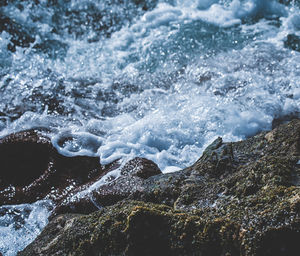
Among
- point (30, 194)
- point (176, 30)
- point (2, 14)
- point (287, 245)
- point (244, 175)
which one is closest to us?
point (287, 245)

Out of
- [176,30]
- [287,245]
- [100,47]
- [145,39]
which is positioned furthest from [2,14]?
[287,245]

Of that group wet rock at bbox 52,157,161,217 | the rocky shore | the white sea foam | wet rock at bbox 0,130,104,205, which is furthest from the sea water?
the rocky shore

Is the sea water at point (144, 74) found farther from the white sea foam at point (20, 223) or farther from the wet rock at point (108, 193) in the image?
the wet rock at point (108, 193)

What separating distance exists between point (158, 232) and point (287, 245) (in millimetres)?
796

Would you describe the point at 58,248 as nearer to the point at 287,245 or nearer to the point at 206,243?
the point at 206,243

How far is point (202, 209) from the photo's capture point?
2.31 m

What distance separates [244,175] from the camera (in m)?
2.50

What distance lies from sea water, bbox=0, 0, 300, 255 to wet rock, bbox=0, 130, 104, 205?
7.3 inches

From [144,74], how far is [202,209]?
4693 millimetres

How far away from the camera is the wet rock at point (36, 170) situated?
4164 millimetres

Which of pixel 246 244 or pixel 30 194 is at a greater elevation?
pixel 246 244

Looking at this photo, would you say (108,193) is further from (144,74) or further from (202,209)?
(144,74)

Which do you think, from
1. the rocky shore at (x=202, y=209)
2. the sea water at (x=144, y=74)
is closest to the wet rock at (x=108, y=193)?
the rocky shore at (x=202, y=209)

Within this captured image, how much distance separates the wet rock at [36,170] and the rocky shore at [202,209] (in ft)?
0.88
